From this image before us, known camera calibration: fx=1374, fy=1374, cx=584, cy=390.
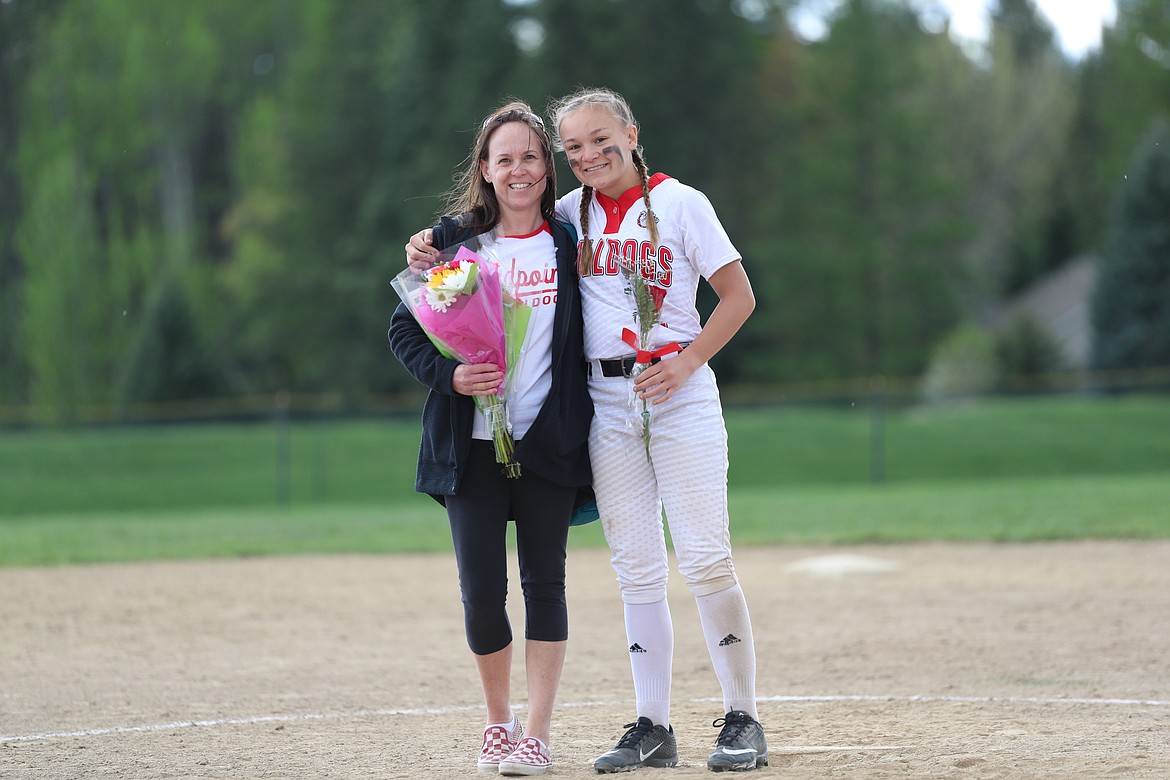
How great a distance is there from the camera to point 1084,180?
43.4 m

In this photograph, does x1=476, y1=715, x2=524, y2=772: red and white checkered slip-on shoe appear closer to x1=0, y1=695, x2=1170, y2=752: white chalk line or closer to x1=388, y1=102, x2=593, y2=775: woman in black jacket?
x1=388, y1=102, x2=593, y2=775: woman in black jacket

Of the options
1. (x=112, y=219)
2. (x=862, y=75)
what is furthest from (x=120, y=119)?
(x=862, y=75)

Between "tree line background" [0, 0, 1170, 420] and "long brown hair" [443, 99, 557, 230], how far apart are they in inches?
1050

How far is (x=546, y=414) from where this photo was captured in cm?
400

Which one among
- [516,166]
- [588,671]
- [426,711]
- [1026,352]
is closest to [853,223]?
[1026,352]

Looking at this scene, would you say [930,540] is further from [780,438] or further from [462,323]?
[780,438]

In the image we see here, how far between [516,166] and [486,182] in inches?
6.7

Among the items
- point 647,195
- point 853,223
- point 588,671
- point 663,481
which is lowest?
point 588,671

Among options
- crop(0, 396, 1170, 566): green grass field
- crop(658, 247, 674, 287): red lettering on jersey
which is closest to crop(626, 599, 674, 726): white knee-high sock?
crop(658, 247, 674, 287): red lettering on jersey

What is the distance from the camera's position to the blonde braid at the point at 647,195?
404cm

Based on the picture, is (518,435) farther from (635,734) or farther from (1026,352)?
(1026,352)

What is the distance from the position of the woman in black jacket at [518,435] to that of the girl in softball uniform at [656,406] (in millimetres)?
90

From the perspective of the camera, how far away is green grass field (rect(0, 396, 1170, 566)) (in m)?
11.7

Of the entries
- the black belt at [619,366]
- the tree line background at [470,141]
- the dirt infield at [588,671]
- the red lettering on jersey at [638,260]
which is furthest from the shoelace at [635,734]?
the tree line background at [470,141]
